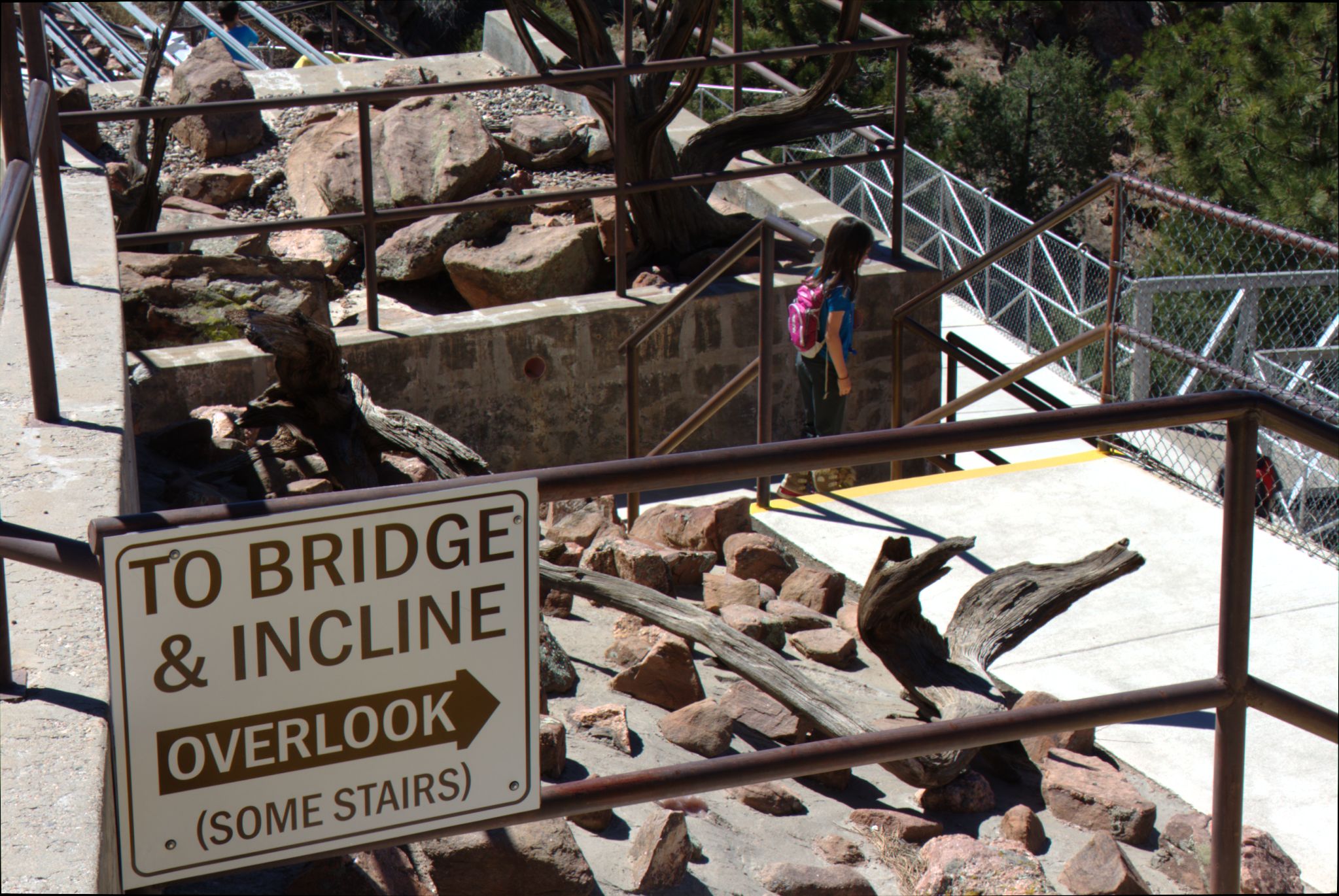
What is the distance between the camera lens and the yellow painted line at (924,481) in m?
5.62

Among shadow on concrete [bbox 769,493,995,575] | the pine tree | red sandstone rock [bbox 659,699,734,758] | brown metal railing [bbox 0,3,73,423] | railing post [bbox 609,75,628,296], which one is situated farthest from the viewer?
the pine tree

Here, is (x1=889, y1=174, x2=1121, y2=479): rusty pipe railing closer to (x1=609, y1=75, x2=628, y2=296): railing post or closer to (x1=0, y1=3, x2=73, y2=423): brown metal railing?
(x1=609, y1=75, x2=628, y2=296): railing post

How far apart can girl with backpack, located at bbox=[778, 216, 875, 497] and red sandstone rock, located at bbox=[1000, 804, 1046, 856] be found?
102 inches

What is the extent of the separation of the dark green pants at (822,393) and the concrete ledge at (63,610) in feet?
10.2

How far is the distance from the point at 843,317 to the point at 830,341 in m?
0.11

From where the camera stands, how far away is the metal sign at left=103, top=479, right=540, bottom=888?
1551mm

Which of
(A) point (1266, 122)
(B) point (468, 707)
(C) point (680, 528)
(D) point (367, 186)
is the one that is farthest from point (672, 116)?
(A) point (1266, 122)

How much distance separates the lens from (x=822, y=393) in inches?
247

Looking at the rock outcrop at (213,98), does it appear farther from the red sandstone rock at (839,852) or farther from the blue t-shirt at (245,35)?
the red sandstone rock at (839,852)

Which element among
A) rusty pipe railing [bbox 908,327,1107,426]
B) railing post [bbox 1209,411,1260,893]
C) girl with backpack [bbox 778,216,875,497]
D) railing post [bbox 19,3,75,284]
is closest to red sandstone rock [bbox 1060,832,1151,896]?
railing post [bbox 1209,411,1260,893]

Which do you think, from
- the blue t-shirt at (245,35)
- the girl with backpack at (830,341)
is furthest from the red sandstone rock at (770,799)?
the blue t-shirt at (245,35)

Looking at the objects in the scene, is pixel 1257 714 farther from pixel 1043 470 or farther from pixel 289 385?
pixel 289 385

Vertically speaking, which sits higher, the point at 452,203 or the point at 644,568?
the point at 452,203

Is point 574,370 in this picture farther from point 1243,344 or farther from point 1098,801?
point 1098,801
